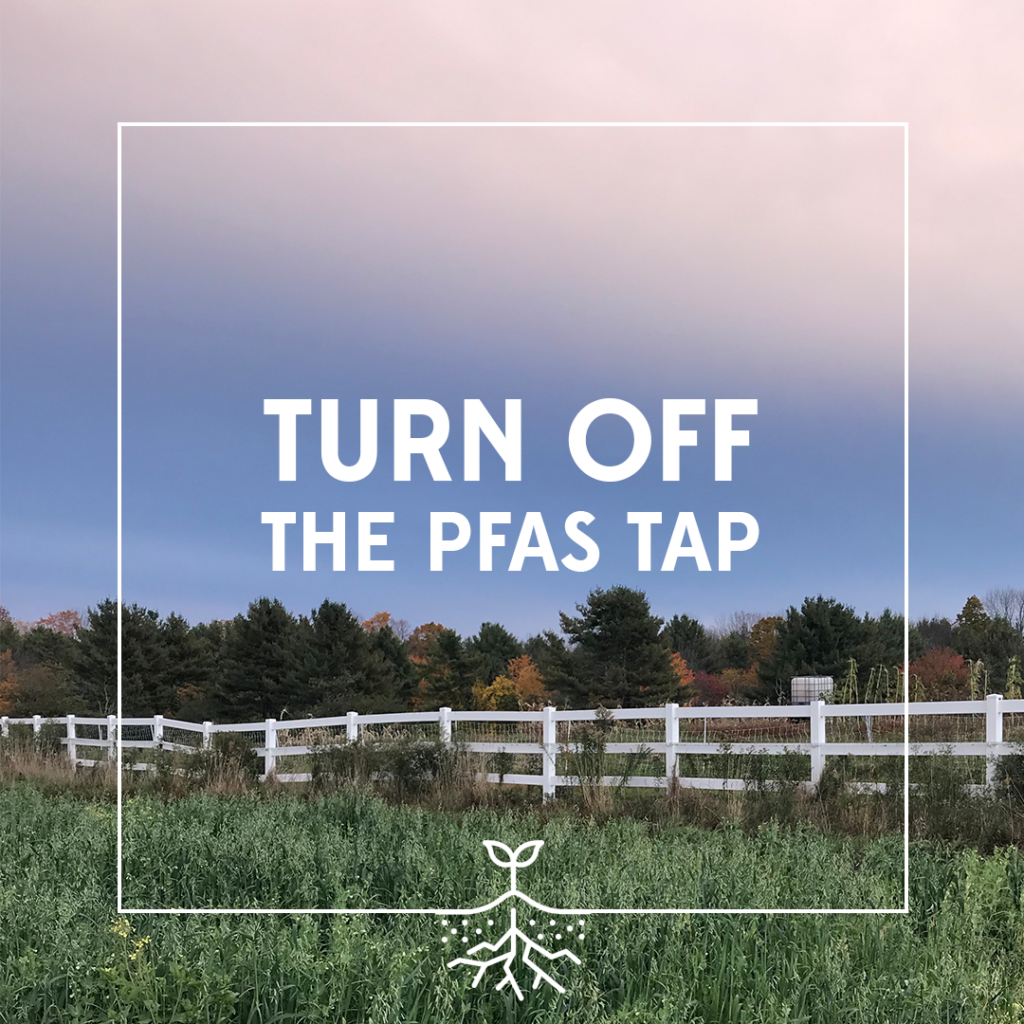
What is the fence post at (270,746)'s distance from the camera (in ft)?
54.5

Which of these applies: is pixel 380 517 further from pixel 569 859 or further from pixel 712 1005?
pixel 569 859

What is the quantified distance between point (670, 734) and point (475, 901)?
23.1ft

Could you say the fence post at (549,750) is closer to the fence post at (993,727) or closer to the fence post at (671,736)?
the fence post at (671,736)

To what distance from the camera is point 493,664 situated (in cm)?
1364

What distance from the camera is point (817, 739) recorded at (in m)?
11.5

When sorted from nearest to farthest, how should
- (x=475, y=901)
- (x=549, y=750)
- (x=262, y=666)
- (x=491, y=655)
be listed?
1. (x=475, y=901)
2. (x=549, y=750)
3. (x=491, y=655)
4. (x=262, y=666)

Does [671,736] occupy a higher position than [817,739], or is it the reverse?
[817,739]

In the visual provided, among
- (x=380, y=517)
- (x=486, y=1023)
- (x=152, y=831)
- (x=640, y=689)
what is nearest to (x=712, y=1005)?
(x=486, y=1023)

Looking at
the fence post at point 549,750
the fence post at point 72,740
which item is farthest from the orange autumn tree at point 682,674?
the fence post at point 72,740

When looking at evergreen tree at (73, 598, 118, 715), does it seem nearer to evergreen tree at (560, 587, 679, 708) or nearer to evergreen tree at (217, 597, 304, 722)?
evergreen tree at (217, 597, 304, 722)

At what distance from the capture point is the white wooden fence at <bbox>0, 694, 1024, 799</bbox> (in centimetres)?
1065

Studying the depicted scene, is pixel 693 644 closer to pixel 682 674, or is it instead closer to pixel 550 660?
pixel 682 674

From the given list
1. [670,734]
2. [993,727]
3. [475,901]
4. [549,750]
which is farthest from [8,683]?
[475,901]

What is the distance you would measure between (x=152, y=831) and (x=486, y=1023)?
204 inches
